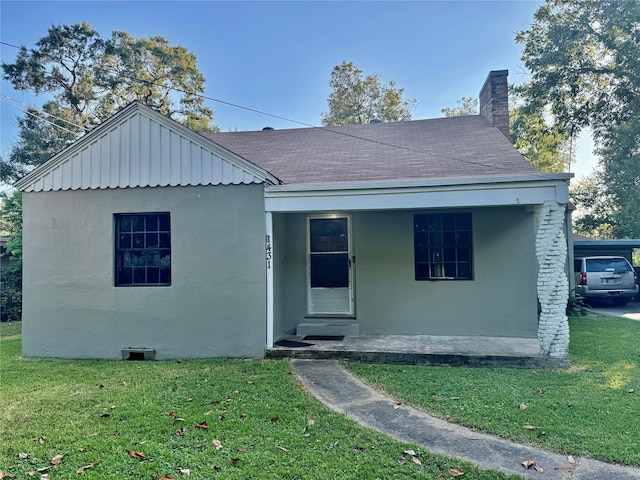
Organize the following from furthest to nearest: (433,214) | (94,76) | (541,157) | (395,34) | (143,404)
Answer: (541,157), (94,76), (395,34), (433,214), (143,404)

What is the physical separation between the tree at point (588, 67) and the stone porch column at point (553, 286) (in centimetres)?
1253

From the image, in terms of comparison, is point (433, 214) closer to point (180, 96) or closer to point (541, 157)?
point (180, 96)

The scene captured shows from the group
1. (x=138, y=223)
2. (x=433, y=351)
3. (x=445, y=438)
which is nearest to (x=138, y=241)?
(x=138, y=223)

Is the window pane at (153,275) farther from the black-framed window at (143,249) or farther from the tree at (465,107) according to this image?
the tree at (465,107)

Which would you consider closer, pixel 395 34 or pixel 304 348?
pixel 304 348

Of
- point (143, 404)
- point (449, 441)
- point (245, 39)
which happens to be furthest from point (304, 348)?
point (245, 39)

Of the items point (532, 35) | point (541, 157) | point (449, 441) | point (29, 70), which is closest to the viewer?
point (449, 441)

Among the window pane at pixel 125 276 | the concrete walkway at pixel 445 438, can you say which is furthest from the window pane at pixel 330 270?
the window pane at pixel 125 276

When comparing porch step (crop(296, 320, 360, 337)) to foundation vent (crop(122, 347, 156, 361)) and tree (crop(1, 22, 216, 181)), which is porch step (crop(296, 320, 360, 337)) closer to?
foundation vent (crop(122, 347, 156, 361))

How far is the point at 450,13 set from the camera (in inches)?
419

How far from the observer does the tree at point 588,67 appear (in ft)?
45.8

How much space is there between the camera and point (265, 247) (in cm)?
634

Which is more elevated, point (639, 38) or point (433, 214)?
point (639, 38)

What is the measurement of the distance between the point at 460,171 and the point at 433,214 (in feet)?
3.89
